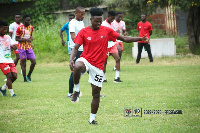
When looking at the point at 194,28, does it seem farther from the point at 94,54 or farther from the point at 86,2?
the point at 94,54

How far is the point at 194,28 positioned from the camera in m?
20.0

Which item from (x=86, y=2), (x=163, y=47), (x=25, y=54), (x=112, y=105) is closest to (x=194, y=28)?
(x=163, y=47)

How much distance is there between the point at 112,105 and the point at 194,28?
44.7ft

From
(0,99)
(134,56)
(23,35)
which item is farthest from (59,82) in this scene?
(134,56)

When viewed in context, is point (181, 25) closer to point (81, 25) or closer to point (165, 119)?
point (81, 25)

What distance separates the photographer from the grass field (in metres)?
6.04

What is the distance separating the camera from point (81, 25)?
30.6 feet

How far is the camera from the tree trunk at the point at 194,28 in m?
19.7

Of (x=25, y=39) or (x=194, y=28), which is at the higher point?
(x=25, y=39)

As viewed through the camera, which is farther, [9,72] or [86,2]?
[86,2]

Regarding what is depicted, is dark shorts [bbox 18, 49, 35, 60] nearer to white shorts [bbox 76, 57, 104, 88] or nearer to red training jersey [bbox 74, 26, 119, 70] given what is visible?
red training jersey [bbox 74, 26, 119, 70]

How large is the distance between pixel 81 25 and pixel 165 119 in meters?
3.99

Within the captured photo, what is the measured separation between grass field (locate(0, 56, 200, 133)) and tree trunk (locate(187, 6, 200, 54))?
6.81 meters

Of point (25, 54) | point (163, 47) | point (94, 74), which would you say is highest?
point (94, 74)
